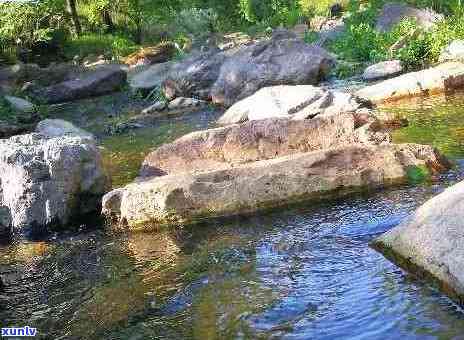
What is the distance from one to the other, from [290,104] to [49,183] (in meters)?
7.50

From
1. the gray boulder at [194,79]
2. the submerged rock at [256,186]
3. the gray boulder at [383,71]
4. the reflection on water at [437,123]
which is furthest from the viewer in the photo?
the gray boulder at [194,79]

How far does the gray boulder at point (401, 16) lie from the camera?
88.8 feet

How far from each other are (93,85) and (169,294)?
24063 mm

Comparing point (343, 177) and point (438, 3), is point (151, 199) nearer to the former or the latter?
point (343, 177)

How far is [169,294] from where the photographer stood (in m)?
6.06

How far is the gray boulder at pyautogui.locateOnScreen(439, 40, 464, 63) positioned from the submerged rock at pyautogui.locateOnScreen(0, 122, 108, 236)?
12994 millimetres

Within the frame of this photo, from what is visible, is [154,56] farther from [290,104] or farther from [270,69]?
[290,104]

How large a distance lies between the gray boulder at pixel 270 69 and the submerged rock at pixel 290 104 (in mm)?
3637

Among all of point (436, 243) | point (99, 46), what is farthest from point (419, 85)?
point (99, 46)

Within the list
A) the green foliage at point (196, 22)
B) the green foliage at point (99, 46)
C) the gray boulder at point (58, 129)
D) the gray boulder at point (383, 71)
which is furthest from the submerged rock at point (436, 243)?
the green foliage at point (196, 22)

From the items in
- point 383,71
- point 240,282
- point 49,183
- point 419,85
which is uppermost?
point 383,71

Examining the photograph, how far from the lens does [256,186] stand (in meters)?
8.42

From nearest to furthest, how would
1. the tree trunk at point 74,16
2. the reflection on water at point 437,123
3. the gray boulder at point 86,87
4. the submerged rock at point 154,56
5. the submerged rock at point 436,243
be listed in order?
1. the submerged rock at point 436,243
2. the reflection on water at point 437,123
3. the gray boulder at point 86,87
4. the submerged rock at point 154,56
5. the tree trunk at point 74,16

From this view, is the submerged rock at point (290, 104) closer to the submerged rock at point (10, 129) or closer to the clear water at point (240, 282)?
the clear water at point (240, 282)
